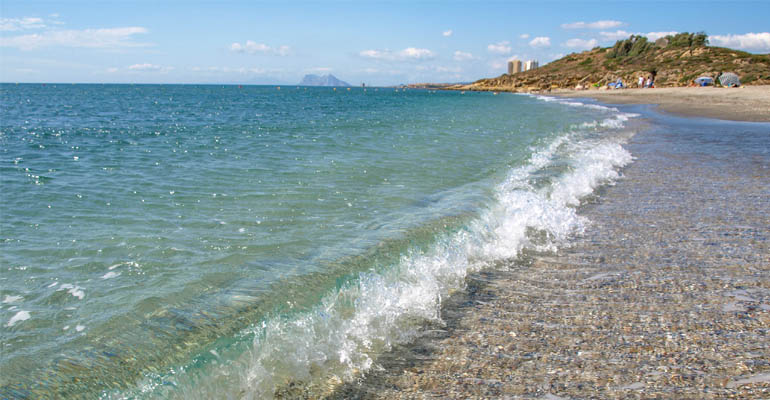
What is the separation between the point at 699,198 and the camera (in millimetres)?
8875

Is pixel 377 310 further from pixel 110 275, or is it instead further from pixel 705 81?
pixel 705 81

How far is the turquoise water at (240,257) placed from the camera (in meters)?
3.68

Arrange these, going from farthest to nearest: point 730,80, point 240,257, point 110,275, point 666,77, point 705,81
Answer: point 666,77 → point 705,81 → point 730,80 → point 240,257 → point 110,275

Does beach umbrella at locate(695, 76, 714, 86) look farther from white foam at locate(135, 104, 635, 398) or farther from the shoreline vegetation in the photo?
white foam at locate(135, 104, 635, 398)

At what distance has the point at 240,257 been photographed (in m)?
5.91

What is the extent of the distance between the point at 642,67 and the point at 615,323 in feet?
323

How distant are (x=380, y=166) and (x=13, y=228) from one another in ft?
27.9

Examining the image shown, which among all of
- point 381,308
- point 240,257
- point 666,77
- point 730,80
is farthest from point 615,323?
point 666,77

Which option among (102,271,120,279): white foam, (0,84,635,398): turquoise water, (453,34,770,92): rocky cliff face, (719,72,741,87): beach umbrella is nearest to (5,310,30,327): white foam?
(0,84,635,398): turquoise water

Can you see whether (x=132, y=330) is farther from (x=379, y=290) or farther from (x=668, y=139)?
(x=668, y=139)

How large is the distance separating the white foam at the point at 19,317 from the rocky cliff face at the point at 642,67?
75160 millimetres

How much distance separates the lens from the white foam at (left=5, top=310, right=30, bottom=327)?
14.1ft

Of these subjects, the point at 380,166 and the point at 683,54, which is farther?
the point at 683,54

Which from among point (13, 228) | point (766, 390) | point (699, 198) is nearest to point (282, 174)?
point (13, 228)
